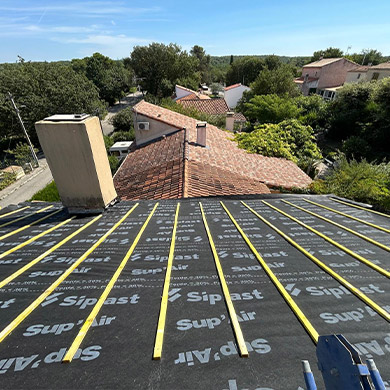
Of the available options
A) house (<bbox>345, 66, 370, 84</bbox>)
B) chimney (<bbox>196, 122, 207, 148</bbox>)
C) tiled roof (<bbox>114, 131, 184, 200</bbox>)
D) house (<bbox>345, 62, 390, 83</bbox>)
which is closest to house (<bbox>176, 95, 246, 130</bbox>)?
tiled roof (<bbox>114, 131, 184, 200</bbox>)

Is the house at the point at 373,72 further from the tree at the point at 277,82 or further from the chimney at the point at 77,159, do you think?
the chimney at the point at 77,159

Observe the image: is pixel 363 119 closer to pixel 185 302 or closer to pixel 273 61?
pixel 185 302

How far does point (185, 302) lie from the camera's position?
8.70 feet

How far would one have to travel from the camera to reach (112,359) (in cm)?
197

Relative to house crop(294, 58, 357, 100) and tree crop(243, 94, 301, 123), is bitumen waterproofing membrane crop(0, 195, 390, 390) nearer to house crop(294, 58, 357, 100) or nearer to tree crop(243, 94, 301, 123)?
tree crop(243, 94, 301, 123)

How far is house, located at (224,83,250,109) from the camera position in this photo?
43375 millimetres

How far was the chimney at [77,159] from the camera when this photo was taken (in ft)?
15.1

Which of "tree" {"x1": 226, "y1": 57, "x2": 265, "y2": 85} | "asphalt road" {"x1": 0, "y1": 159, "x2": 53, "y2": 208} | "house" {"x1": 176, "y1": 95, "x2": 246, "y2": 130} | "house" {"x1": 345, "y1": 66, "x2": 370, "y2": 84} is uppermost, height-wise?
"tree" {"x1": 226, "y1": 57, "x2": 265, "y2": 85}

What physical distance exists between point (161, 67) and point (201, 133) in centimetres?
4139

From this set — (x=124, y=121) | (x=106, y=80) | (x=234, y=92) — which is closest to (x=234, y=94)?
(x=234, y=92)

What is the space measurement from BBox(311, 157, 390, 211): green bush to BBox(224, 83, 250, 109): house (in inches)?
1422

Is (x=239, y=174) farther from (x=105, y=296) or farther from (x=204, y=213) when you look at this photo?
(x=105, y=296)

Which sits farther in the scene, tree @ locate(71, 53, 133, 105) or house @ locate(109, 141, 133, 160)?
tree @ locate(71, 53, 133, 105)

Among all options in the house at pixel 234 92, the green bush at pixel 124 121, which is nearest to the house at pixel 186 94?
the house at pixel 234 92
